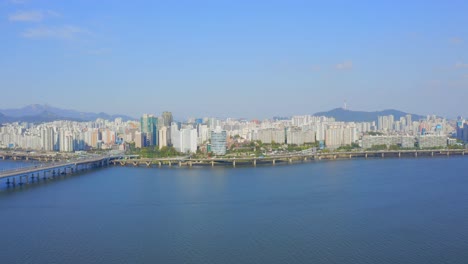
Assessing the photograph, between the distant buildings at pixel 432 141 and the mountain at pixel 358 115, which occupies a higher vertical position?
the mountain at pixel 358 115

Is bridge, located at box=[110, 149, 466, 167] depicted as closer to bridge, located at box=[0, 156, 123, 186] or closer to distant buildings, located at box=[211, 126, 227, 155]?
bridge, located at box=[0, 156, 123, 186]

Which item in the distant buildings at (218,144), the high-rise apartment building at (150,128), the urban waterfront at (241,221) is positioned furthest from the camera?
the high-rise apartment building at (150,128)

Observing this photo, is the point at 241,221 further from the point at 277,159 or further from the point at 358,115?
the point at 358,115

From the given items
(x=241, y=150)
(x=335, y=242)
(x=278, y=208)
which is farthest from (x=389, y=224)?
(x=241, y=150)

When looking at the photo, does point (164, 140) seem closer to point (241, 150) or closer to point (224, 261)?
point (241, 150)

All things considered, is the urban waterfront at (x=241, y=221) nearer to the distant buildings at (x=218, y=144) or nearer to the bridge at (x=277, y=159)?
the bridge at (x=277, y=159)

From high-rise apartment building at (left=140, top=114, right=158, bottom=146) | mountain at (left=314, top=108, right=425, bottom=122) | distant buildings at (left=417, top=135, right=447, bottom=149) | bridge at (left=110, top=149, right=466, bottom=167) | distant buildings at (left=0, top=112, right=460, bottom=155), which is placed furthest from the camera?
mountain at (left=314, top=108, right=425, bottom=122)

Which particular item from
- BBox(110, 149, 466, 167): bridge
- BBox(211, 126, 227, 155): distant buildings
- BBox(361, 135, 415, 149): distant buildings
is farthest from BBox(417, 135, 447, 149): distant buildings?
BBox(211, 126, 227, 155): distant buildings

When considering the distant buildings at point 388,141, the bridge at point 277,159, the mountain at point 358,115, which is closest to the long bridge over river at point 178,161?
the bridge at point 277,159
